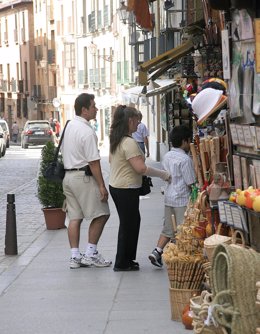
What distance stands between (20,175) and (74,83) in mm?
33235

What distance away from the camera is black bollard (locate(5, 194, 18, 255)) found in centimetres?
1206

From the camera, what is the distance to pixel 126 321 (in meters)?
8.26

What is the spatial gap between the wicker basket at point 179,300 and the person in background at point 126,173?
239 cm

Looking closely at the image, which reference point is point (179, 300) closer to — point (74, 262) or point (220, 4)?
point (220, 4)

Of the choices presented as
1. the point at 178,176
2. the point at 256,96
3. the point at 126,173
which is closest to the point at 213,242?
the point at 256,96

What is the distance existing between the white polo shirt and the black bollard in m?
1.50

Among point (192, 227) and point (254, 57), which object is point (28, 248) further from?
point (254, 57)

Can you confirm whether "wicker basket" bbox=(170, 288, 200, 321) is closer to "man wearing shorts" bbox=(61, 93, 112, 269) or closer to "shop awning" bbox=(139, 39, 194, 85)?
"man wearing shorts" bbox=(61, 93, 112, 269)

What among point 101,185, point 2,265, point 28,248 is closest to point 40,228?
point 28,248

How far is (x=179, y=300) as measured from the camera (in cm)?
811

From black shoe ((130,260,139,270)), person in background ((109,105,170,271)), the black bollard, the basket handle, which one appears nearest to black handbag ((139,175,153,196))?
person in background ((109,105,170,271))

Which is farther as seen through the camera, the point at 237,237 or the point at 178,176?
the point at 178,176

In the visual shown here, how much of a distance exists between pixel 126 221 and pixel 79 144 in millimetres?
928

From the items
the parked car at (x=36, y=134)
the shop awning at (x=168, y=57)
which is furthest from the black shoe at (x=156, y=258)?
the parked car at (x=36, y=134)
